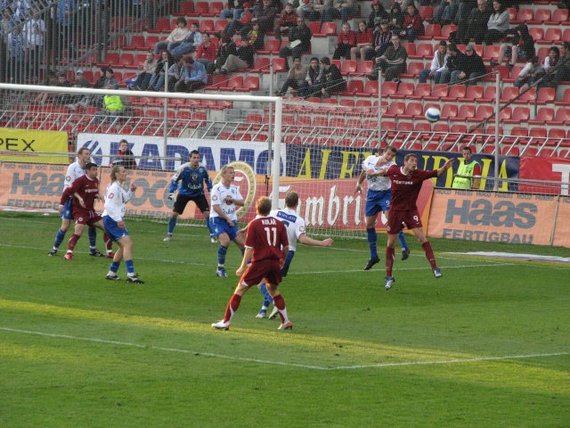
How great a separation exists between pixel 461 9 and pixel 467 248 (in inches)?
448

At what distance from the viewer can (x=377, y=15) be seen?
125ft

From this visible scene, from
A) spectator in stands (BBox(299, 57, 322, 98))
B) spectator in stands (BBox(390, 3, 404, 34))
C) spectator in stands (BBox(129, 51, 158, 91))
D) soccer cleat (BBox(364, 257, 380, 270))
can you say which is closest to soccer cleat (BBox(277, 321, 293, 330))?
soccer cleat (BBox(364, 257, 380, 270))

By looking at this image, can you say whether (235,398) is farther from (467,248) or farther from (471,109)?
(471,109)

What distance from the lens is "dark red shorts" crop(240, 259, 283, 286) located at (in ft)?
52.9

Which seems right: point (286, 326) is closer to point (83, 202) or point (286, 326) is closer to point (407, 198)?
point (407, 198)

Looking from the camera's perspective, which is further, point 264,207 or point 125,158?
point 125,158

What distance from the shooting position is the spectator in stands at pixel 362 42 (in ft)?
124

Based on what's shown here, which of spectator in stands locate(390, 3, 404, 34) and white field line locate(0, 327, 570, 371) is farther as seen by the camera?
spectator in stands locate(390, 3, 404, 34)

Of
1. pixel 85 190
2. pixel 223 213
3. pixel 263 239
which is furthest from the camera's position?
pixel 85 190

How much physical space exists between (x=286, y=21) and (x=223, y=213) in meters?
18.6

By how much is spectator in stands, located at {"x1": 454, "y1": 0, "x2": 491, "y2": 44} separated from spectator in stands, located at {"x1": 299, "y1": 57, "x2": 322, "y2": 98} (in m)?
3.93

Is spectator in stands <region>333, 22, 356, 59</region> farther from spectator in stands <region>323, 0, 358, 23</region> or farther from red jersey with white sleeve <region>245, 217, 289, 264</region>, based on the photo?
red jersey with white sleeve <region>245, 217, 289, 264</region>

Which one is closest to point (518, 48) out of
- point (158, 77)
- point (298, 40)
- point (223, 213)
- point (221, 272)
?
point (298, 40)

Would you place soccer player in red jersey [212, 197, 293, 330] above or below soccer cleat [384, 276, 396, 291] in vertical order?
above
